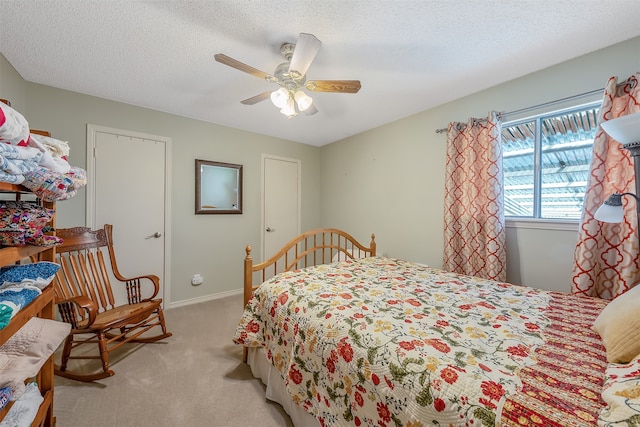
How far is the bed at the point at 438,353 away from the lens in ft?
2.36

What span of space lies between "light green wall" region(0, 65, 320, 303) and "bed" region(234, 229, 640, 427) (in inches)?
69.1

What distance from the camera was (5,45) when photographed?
172cm

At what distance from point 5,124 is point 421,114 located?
3166mm

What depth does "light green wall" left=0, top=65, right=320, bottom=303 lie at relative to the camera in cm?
237

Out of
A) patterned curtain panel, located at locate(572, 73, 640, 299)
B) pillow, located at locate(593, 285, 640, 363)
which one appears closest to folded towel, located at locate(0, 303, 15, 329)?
pillow, located at locate(593, 285, 640, 363)

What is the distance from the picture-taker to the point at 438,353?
93 cm

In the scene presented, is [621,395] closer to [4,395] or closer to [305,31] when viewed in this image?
[4,395]

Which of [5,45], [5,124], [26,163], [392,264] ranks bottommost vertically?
[392,264]

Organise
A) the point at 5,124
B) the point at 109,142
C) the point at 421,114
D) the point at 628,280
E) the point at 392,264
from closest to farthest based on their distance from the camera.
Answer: the point at 5,124 < the point at 628,280 < the point at 392,264 < the point at 109,142 < the point at 421,114

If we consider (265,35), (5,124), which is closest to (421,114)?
(265,35)

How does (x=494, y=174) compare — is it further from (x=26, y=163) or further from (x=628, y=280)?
(x=26, y=163)

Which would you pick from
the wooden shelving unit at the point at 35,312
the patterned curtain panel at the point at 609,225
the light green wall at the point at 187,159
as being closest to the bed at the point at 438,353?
the patterned curtain panel at the point at 609,225

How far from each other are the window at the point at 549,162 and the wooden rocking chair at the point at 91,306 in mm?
3419

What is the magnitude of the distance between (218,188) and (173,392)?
2.31 metres
